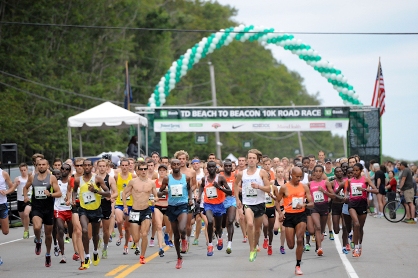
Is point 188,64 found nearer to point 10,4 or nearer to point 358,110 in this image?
point 358,110

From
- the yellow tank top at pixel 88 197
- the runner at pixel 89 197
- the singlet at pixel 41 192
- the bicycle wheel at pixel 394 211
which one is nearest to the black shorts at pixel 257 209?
the runner at pixel 89 197

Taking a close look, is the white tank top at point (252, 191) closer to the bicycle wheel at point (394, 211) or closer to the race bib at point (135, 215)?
the race bib at point (135, 215)

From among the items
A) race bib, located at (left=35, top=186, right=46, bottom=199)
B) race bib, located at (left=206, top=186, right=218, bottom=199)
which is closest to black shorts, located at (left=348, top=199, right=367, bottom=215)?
race bib, located at (left=206, top=186, right=218, bottom=199)

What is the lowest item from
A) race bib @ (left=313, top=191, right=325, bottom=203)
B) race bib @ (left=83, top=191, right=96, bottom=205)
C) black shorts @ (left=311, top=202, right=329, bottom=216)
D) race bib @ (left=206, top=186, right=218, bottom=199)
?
black shorts @ (left=311, top=202, right=329, bottom=216)

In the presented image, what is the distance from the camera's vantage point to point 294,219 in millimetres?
14781

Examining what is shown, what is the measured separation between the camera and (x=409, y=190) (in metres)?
27.8

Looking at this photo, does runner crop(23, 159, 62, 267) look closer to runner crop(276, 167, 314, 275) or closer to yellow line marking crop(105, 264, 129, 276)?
yellow line marking crop(105, 264, 129, 276)

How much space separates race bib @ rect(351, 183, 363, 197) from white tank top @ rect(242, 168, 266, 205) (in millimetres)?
1942

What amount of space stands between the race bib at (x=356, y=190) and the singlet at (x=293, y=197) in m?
2.37

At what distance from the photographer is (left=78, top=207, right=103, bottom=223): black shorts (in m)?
15.4

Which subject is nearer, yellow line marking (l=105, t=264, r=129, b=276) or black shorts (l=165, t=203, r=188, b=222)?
yellow line marking (l=105, t=264, r=129, b=276)

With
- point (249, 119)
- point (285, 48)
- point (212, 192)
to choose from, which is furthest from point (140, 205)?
point (285, 48)

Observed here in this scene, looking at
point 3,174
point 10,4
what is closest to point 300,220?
point 3,174

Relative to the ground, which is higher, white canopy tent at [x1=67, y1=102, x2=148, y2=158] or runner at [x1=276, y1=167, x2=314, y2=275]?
white canopy tent at [x1=67, y1=102, x2=148, y2=158]
